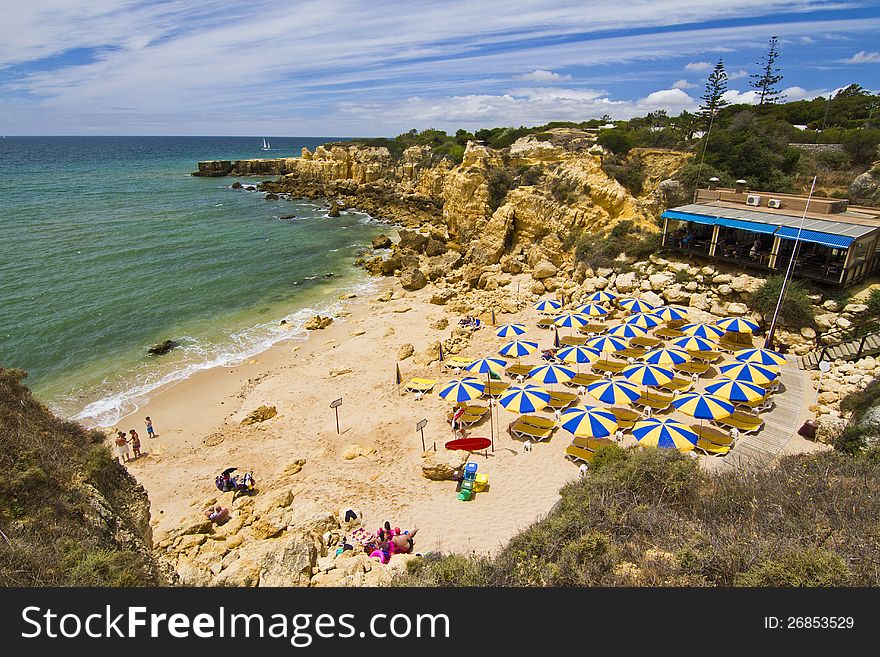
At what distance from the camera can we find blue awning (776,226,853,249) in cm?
1581

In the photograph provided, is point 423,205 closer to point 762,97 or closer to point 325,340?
point 325,340

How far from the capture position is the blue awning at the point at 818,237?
1581cm

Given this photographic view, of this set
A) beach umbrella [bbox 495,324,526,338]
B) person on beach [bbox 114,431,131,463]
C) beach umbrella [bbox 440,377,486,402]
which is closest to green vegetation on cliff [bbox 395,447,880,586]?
beach umbrella [bbox 440,377,486,402]

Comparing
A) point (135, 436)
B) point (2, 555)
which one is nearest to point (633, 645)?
point (2, 555)

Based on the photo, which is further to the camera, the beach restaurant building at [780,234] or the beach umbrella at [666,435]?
the beach restaurant building at [780,234]

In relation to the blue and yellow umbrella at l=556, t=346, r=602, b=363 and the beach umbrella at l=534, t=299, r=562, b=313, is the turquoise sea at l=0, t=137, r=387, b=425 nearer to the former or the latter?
the beach umbrella at l=534, t=299, r=562, b=313

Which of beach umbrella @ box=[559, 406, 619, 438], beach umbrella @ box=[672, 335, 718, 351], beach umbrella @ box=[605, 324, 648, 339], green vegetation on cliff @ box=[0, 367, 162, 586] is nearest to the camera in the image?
green vegetation on cliff @ box=[0, 367, 162, 586]

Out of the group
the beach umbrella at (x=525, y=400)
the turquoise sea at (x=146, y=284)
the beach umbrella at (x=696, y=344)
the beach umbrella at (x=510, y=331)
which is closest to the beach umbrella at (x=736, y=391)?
the beach umbrella at (x=696, y=344)

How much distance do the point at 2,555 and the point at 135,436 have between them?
11252 millimetres

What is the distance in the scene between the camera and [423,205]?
173 ft

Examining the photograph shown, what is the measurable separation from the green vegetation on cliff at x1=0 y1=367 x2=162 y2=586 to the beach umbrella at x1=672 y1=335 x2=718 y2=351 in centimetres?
1614

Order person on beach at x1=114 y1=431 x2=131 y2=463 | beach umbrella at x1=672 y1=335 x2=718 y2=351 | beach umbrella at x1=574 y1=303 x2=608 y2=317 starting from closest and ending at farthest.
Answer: person on beach at x1=114 y1=431 x2=131 y2=463 < beach umbrella at x1=672 y1=335 x2=718 y2=351 < beach umbrella at x1=574 y1=303 x2=608 y2=317

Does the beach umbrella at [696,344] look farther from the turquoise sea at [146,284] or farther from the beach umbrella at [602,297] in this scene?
the turquoise sea at [146,284]

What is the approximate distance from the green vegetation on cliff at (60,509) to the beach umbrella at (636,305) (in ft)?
61.7
